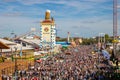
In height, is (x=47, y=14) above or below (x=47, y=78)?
above

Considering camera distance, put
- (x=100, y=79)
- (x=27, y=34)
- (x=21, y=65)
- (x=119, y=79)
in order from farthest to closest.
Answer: (x=27, y=34) < (x=21, y=65) < (x=100, y=79) < (x=119, y=79)

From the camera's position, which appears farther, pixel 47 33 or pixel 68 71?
pixel 47 33

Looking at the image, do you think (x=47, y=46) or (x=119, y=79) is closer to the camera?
(x=119, y=79)

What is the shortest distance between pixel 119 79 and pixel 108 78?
3470mm

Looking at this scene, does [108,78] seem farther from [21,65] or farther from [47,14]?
[47,14]

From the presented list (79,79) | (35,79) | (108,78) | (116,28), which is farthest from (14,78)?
(116,28)

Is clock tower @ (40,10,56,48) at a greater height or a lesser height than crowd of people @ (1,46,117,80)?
greater

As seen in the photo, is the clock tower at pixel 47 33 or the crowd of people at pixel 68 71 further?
the clock tower at pixel 47 33

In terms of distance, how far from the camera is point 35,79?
→ 117 ft

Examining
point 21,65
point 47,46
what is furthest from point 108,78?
point 47,46

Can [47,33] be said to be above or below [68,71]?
above

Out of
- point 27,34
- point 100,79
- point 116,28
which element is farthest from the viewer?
point 27,34

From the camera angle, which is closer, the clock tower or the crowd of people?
the crowd of people

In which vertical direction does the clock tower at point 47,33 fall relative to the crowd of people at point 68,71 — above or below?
above
